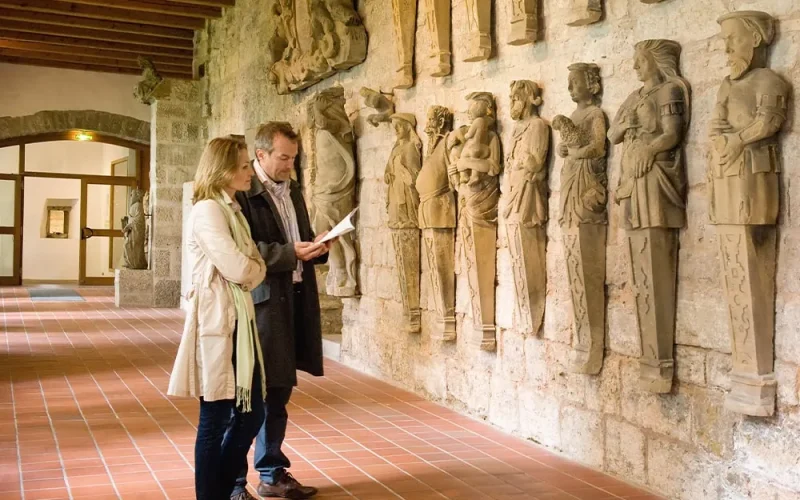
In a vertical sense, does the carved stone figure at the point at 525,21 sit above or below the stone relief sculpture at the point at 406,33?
below

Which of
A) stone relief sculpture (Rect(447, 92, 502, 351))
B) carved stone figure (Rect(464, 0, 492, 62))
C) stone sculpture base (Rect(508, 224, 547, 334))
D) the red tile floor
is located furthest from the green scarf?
carved stone figure (Rect(464, 0, 492, 62))

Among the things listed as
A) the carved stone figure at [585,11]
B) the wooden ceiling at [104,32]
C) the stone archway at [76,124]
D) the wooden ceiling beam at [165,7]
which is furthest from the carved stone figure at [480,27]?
the stone archway at [76,124]

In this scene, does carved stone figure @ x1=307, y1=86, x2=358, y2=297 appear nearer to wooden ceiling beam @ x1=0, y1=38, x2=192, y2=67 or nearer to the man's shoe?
the man's shoe

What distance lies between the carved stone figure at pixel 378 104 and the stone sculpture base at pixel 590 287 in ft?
8.38

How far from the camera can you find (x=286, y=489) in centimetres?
365

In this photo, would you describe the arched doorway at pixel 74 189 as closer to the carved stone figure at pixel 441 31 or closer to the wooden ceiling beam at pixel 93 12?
the wooden ceiling beam at pixel 93 12

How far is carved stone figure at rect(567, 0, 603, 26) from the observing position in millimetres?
4172

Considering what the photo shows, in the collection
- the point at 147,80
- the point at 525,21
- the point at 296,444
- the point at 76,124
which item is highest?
the point at 147,80

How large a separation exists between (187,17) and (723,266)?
10.7 meters

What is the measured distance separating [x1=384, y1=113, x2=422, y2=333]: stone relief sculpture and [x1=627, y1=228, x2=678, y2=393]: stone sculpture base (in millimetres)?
2375

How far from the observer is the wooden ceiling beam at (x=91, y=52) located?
13164 millimetres

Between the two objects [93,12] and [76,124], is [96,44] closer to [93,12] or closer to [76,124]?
[93,12]

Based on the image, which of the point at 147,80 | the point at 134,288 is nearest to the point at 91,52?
the point at 147,80

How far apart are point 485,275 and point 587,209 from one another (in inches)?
42.7
